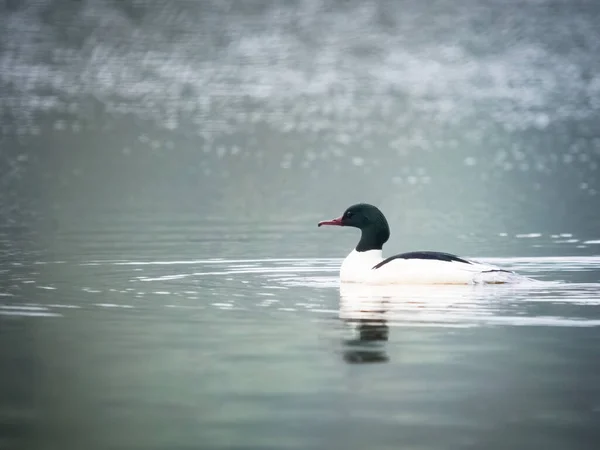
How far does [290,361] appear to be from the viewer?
12273 millimetres

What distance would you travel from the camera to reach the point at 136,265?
761 inches

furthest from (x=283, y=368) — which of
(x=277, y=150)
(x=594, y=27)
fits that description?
(x=594, y=27)

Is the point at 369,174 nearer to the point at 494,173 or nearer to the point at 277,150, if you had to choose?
the point at 494,173

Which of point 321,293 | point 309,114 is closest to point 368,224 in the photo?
point 321,293

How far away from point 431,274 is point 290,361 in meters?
4.93

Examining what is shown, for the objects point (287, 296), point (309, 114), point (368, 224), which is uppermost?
point (309, 114)

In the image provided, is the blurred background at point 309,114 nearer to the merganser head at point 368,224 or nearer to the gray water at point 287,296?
the gray water at point 287,296

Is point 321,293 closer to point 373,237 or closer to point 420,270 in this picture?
point 420,270

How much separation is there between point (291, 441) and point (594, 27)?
530ft

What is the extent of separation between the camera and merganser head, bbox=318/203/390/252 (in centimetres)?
1811

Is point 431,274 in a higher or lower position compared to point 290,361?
higher

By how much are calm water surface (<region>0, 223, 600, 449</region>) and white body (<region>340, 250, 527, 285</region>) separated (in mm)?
173

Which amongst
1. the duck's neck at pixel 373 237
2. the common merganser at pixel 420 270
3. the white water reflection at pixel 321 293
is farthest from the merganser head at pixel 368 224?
the white water reflection at pixel 321 293

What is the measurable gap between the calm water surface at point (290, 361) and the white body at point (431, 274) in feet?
0.57
